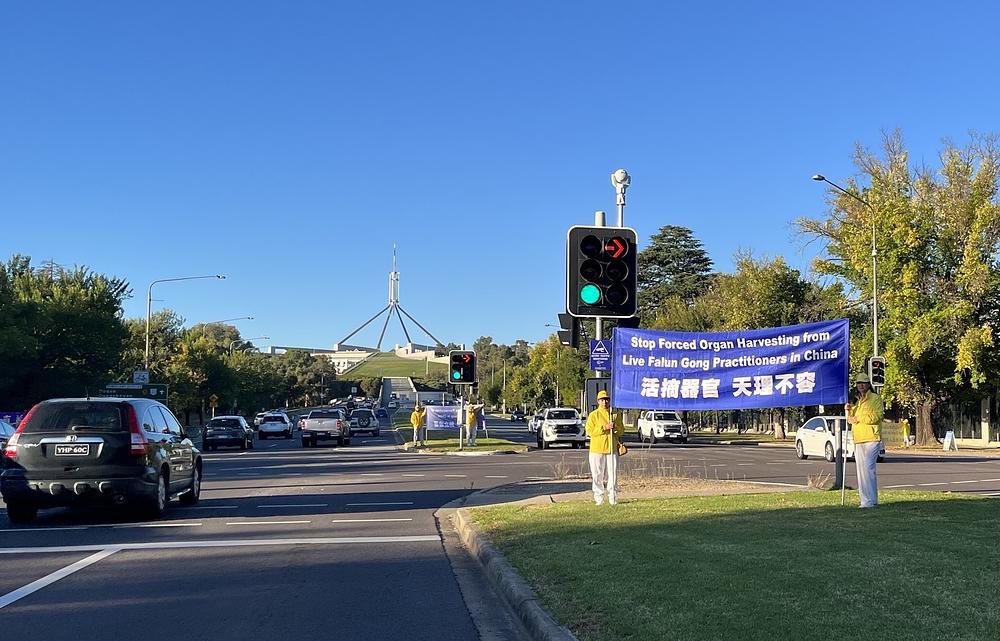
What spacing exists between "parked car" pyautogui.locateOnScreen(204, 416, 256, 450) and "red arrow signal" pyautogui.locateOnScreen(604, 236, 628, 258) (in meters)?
31.2

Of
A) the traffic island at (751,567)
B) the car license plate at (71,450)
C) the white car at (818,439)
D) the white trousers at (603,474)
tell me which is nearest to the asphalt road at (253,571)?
the traffic island at (751,567)

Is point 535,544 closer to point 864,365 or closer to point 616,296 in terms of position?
point 616,296

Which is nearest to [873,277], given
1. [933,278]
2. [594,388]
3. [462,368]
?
[933,278]

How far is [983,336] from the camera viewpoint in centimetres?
4309

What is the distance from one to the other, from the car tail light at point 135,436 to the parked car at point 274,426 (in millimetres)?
43763

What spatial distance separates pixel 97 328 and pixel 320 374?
11639 cm

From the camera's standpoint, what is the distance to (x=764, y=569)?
8.53 meters

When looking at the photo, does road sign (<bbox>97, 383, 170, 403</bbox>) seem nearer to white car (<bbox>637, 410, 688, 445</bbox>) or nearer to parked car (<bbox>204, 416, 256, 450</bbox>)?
parked car (<bbox>204, 416, 256, 450</bbox>)

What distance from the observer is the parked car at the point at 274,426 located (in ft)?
Answer: 187

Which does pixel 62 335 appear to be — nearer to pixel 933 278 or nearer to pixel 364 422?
pixel 364 422

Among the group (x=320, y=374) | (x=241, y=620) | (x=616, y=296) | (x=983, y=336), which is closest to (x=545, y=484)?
(x=616, y=296)

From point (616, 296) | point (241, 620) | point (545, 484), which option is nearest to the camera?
point (241, 620)

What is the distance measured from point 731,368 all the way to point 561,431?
2539 centimetres

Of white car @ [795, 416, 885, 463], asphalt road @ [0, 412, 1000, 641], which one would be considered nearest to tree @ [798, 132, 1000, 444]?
white car @ [795, 416, 885, 463]
